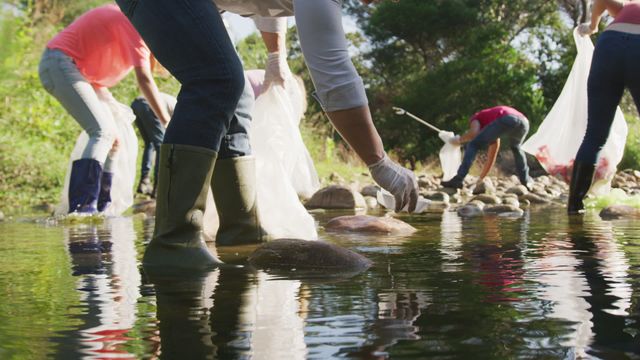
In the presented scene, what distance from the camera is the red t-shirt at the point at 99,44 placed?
505cm

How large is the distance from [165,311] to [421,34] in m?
22.1

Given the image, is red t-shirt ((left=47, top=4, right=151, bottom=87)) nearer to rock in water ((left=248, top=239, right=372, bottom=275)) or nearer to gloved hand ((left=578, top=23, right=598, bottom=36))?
rock in water ((left=248, top=239, right=372, bottom=275))

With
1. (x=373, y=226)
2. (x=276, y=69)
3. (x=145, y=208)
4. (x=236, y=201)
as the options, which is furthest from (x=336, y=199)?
(x=236, y=201)

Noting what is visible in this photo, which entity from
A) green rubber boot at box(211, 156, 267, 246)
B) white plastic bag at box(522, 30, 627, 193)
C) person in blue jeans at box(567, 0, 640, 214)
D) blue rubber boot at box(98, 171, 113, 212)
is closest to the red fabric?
person in blue jeans at box(567, 0, 640, 214)

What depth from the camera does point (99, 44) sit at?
17.0 feet

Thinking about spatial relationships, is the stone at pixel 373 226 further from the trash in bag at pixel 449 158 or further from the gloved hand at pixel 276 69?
the trash in bag at pixel 449 158

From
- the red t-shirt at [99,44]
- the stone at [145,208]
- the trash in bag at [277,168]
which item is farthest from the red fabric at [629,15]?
the stone at [145,208]

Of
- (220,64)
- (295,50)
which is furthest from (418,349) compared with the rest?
(295,50)

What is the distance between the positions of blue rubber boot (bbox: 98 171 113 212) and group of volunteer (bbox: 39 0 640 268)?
0.81 feet

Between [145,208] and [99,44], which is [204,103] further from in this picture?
[145,208]

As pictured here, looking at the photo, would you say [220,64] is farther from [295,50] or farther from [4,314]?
[295,50]

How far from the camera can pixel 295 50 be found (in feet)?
101

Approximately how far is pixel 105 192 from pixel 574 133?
3.53 meters

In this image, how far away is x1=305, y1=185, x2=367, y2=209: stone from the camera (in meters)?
7.59
